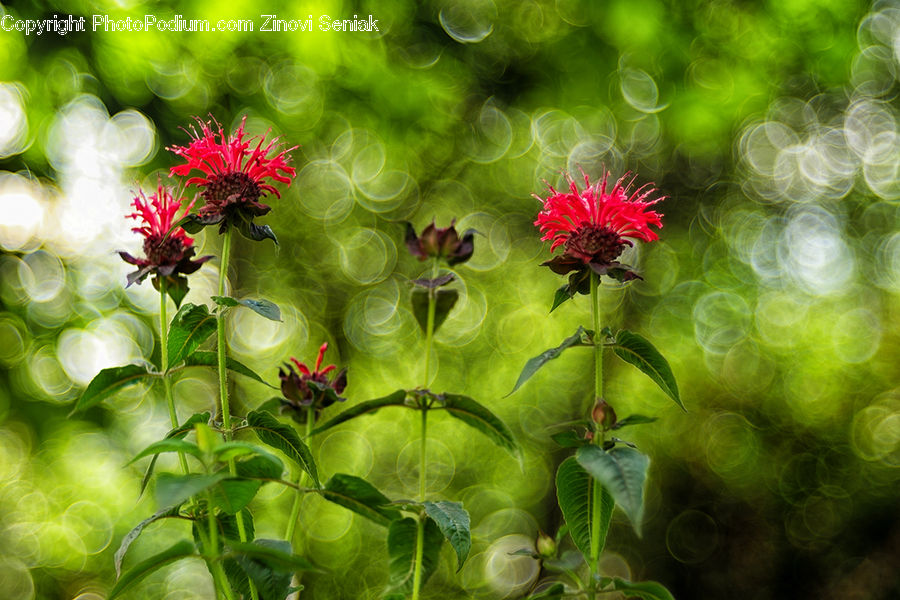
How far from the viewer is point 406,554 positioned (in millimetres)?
710

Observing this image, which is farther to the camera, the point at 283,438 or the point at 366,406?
the point at 283,438

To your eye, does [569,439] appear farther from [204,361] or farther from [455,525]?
[204,361]

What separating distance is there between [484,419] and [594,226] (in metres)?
0.37

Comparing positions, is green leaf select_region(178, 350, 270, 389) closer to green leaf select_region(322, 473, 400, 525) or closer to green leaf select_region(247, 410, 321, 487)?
green leaf select_region(247, 410, 321, 487)

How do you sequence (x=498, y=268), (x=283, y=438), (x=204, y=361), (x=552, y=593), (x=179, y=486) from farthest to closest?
(x=498, y=268)
(x=204, y=361)
(x=283, y=438)
(x=552, y=593)
(x=179, y=486)

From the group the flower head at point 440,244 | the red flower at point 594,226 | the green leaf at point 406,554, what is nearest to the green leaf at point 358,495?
the green leaf at point 406,554

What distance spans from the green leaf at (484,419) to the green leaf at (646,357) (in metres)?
0.18

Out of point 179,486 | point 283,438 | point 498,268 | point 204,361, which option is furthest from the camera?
point 498,268

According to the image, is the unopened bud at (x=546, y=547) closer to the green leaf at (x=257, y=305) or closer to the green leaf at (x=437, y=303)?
the green leaf at (x=437, y=303)

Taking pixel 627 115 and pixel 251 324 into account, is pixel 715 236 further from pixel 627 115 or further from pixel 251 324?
pixel 251 324

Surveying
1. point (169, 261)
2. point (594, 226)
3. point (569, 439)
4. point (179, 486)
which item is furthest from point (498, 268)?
point (179, 486)

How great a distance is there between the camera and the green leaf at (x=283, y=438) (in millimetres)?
776

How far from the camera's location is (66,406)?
15.9 ft

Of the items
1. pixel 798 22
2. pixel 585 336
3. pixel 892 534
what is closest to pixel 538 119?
pixel 798 22
